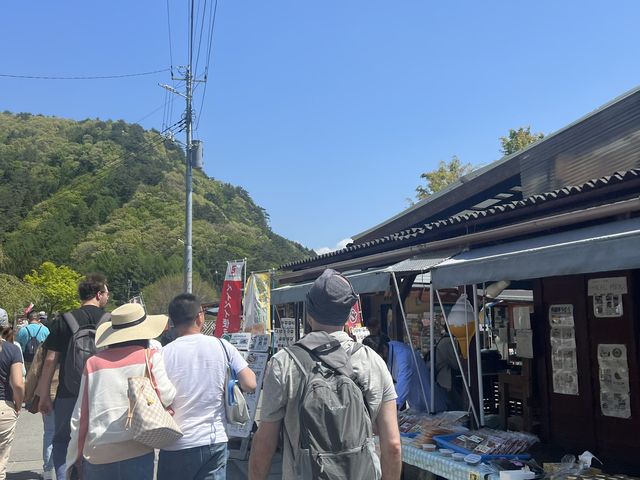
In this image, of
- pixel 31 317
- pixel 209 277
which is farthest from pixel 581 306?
pixel 209 277

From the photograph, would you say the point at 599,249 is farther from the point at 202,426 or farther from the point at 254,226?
the point at 254,226

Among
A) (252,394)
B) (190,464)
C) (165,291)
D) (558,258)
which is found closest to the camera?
(190,464)

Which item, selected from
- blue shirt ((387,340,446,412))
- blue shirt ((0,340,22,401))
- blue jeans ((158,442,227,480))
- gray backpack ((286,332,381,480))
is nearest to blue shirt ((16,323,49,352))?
blue shirt ((0,340,22,401))

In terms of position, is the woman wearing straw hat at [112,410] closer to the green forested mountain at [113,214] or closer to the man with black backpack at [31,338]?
the man with black backpack at [31,338]

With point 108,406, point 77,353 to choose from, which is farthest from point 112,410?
point 77,353

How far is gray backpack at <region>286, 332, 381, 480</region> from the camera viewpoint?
2205 mm

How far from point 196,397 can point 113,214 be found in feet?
218

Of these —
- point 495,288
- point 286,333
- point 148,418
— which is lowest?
point 148,418

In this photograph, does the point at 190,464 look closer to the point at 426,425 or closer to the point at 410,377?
the point at 426,425

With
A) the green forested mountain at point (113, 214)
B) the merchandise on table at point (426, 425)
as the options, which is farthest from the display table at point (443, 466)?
the green forested mountain at point (113, 214)

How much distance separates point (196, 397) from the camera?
3428mm

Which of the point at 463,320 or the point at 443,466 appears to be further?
the point at 463,320

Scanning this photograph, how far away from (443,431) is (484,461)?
0.90 m

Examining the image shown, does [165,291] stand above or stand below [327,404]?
above
